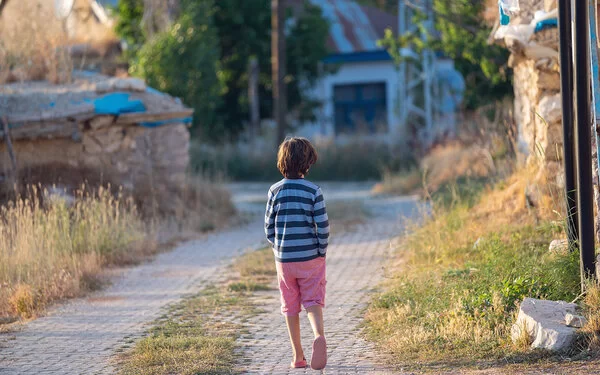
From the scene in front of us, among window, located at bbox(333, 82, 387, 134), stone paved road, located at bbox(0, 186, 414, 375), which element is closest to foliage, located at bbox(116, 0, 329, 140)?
window, located at bbox(333, 82, 387, 134)

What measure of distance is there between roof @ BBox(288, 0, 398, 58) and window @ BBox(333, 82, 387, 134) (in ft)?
4.81

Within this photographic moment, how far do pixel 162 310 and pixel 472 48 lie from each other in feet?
32.0

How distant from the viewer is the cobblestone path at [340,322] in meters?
5.96

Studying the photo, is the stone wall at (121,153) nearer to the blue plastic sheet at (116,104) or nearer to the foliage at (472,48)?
the blue plastic sheet at (116,104)

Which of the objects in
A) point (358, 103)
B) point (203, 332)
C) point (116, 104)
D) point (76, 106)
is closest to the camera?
point (203, 332)

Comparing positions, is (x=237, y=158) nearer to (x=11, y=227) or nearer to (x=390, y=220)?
(x=390, y=220)

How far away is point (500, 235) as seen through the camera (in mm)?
8406

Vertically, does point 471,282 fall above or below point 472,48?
below

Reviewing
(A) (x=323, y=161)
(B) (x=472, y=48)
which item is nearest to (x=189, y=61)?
(A) (x=323, y=161)

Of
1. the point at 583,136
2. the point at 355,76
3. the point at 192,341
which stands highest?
A: the point at 355,76

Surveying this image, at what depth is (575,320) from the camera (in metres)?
5.79

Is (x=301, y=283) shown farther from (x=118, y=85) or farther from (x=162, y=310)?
(x=118, y=85)

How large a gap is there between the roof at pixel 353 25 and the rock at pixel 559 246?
2392cm

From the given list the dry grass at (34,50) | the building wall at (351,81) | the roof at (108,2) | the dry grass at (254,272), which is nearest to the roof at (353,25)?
the building wall at (351,81)
